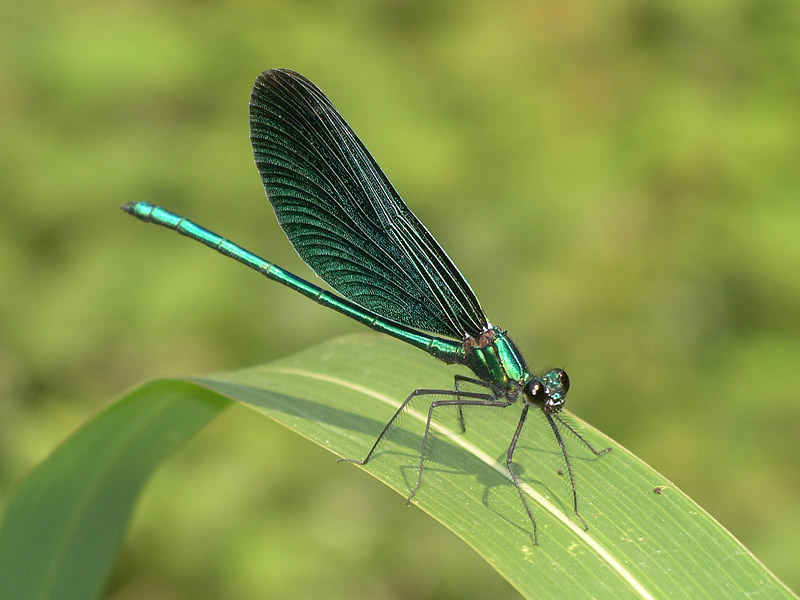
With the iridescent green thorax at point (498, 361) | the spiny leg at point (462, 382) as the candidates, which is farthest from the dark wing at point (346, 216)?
the spiny leg at point (462, 382)

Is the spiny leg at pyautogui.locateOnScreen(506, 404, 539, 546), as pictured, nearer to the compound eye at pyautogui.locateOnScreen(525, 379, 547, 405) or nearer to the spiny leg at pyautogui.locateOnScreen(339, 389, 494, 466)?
the compound eye at pyautogui.locateOnScreen(525, 379, 547, 405)

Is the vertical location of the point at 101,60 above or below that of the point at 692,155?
below

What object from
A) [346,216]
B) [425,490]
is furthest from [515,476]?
[346,216]

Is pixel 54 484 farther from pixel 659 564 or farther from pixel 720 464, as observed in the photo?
pixel 720 464

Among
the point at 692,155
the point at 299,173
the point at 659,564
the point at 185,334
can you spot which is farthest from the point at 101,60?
the point at 659,564

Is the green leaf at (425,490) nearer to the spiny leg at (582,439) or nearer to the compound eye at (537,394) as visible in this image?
→ the spiny leg at (582,439)
